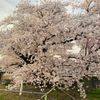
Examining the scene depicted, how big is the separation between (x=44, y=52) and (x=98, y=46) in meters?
9.64

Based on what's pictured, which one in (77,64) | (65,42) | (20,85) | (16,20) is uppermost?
(16,20)

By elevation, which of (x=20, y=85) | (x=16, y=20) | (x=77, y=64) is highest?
(x=16, y=20)

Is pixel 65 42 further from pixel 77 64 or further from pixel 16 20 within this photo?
pixel 16 20

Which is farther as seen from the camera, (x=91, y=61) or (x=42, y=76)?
(x=91, y=61)

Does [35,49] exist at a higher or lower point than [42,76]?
higher

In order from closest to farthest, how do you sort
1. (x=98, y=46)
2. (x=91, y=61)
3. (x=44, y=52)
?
(x=44, y=52), (x=91, y=61), (x=98, y=46)

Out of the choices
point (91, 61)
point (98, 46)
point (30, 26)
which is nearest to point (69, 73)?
point (91, 61)

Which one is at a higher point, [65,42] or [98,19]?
[98,19]

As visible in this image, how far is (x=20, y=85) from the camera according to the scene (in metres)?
26.0

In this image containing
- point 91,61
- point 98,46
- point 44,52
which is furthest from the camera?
point 98,46

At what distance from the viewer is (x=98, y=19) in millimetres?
28328

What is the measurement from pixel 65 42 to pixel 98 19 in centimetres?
471

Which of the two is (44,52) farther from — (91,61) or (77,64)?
(91,61)

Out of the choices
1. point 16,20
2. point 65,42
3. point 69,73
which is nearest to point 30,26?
point 16,20
